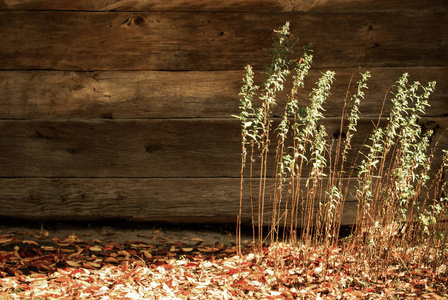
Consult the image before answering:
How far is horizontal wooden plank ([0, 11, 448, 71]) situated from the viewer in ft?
10.6

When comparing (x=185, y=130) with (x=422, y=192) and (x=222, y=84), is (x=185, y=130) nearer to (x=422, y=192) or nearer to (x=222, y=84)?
(x=222, y=84)

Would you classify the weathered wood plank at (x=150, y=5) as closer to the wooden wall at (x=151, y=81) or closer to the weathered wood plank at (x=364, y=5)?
the wooden wall at (x=151, y=81)

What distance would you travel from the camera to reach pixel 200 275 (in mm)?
2740

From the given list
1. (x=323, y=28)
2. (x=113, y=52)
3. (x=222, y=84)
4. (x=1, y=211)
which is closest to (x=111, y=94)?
(x=113, y=52)

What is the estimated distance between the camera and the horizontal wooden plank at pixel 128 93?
3.28 m

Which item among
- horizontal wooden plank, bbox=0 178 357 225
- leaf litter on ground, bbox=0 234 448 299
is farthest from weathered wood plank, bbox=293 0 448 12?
leaf litter on ground, bbox=0 234 448 299

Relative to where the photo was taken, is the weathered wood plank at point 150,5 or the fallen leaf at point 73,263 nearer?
the fallen leaf at point 73,263

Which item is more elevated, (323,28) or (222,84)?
(323,28)

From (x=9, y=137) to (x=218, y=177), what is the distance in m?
1.64

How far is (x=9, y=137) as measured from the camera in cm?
332

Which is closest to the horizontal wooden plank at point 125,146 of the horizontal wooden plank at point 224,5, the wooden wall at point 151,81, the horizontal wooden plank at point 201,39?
the wooden wall at point 151,81

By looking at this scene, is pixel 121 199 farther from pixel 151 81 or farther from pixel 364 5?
pixel 364 5

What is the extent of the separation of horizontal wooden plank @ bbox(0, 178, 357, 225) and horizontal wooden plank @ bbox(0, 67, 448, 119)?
1.73 feet

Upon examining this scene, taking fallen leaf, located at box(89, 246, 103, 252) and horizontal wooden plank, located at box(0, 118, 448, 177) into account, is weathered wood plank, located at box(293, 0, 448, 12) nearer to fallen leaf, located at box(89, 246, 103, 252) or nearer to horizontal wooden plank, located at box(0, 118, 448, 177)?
horizontal wooden plank, located at box(0, 118, 448, 177)
